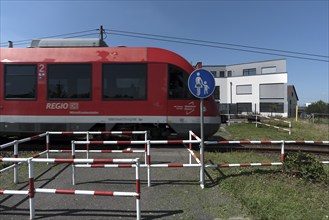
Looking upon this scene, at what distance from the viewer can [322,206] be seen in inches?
200

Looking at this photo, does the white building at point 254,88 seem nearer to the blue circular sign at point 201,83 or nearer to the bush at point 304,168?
the bush at point 304,168

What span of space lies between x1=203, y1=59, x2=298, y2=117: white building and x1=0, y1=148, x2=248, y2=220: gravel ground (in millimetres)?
47698

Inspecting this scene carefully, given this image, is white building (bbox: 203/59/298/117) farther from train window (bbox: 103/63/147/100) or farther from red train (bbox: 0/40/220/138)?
train window (bbox: 103/63/147/100)

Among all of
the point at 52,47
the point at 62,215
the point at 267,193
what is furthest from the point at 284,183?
the point at 52,47

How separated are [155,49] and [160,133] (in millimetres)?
3160

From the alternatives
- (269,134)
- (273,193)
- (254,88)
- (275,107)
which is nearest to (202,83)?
(273,193)

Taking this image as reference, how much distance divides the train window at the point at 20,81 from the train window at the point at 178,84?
5004 mm

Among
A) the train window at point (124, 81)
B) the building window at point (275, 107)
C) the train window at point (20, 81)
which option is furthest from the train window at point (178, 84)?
the building window at point (275, 107)

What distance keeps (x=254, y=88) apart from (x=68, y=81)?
52913mm

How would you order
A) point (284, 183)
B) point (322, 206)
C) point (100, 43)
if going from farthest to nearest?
point (100, 43) < point (284, 183) < point (322, 206)

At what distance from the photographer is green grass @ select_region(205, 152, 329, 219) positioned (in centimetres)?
474

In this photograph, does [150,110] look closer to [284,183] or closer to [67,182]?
[67,182]

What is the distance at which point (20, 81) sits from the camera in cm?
1114

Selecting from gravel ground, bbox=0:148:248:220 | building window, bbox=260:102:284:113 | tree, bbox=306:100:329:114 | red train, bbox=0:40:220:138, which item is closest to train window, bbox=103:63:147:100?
red train, bbox=0:40:220:138
